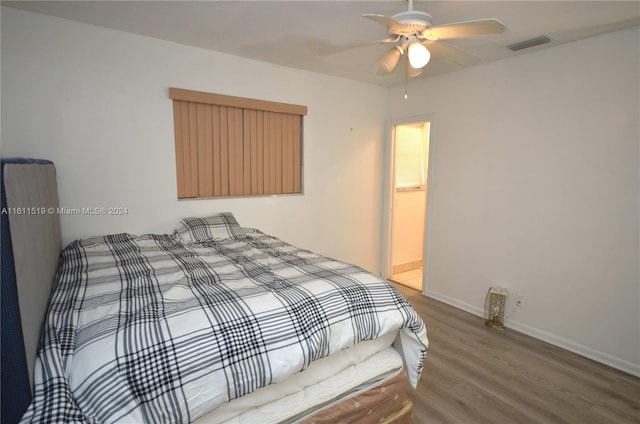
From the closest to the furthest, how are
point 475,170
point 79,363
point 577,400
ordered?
1. point 79,363
2. point 577,400
3. point 475,170

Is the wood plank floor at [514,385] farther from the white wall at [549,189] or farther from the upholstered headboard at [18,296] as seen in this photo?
the upholstered headboard at [18,296]

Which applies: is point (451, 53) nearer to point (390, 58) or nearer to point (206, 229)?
point (390, 58)

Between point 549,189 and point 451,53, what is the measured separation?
5.22 ft

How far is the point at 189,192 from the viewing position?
293 centimetres

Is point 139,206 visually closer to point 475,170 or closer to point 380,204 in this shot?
point 380,204

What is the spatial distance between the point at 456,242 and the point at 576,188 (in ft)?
3.85

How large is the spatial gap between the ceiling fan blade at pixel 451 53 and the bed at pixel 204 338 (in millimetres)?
1350

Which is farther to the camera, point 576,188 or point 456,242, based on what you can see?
point 456,242

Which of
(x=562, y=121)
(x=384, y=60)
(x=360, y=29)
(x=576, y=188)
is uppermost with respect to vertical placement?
(x=360, y=29)

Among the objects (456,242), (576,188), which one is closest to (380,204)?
(456,242)

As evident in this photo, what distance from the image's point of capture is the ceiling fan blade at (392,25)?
1.50m

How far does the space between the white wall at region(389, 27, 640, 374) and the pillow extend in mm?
2237

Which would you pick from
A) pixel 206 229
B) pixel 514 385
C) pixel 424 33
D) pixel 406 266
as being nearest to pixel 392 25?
pixel 424 33

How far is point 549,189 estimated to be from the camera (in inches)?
108
